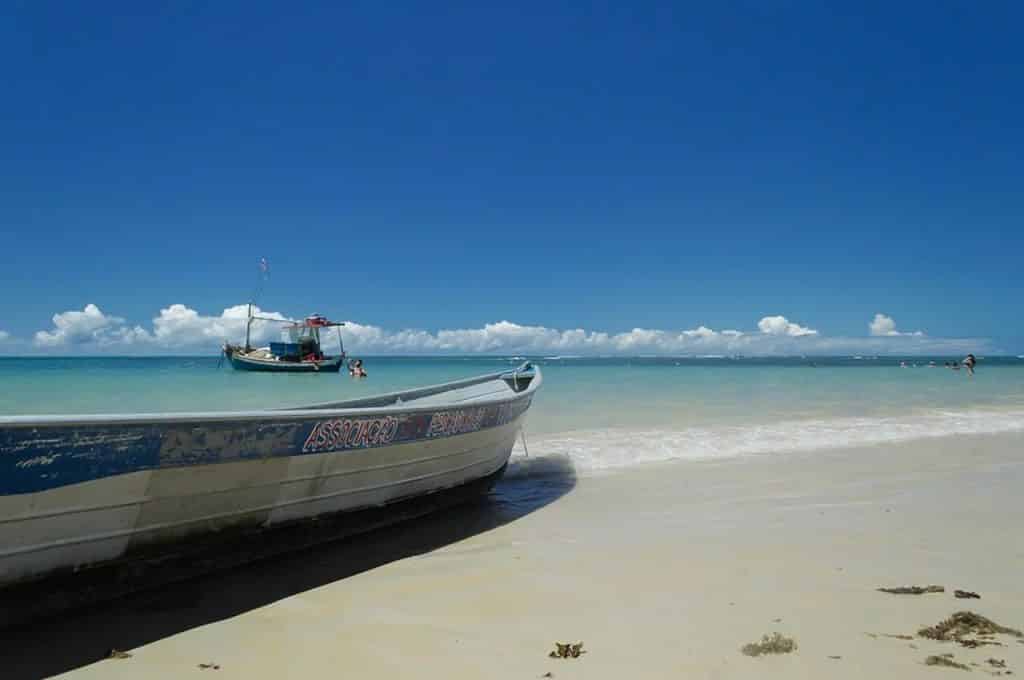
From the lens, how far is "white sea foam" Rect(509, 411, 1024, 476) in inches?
380

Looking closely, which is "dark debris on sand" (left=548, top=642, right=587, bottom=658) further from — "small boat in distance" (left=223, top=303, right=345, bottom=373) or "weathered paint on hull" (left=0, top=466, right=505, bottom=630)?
"small boat in distance" (left=223, top=303, right=345, bottom=373)

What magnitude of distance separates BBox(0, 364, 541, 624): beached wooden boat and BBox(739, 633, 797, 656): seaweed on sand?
3.01 m

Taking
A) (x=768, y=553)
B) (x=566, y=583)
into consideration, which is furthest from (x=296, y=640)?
(x=768, y=553)

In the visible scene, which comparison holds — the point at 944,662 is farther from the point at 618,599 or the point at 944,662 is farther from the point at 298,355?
the point at 298,355

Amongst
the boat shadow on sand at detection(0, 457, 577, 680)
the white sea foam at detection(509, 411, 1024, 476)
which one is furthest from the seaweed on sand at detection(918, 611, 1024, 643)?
the white sea foam at detection(509, 411, 1024, 476)

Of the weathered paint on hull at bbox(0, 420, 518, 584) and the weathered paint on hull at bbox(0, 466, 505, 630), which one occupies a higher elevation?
the weathered paint on hull at bbox(0, 420, 518, 584)

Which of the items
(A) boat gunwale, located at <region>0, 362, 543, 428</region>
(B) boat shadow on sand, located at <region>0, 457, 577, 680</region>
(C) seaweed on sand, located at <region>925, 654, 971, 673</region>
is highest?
(A) boat gunwale, located at <region>0, 362, 543, 428</region>

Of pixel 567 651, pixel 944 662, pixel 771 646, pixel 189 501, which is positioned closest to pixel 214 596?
pixel 189 501

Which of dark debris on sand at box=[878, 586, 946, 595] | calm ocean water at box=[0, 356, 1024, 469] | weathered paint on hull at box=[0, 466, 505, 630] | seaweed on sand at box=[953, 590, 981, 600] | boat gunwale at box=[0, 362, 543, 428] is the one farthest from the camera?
calm ocean water at box=[0, 356, 1024, 469]

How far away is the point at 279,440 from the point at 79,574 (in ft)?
4.31

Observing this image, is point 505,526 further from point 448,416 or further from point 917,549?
point 917,549

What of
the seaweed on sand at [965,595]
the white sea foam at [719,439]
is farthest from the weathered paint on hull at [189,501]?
Answer: the seaweed on sand at [965,595]

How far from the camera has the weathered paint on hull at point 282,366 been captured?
4584cm

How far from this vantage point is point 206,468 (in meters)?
4.08
